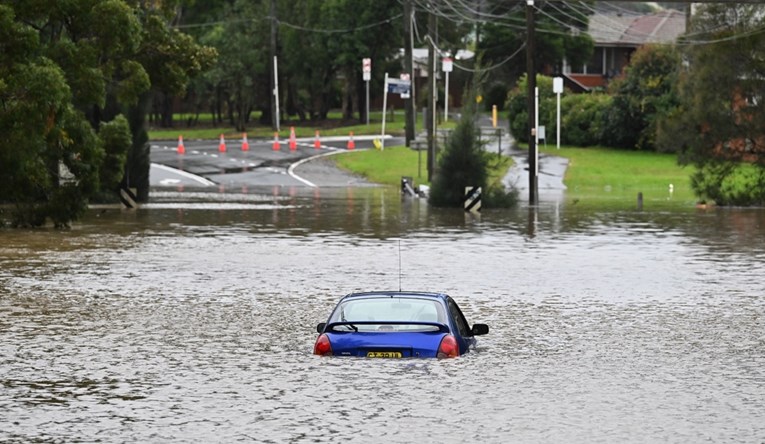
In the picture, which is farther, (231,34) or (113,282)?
(231,34)

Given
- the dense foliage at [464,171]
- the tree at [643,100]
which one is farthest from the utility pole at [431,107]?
the tree at [643,100]

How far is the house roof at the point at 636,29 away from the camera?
11794 cm

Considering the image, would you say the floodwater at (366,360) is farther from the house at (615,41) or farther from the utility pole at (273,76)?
the house at (615,41)

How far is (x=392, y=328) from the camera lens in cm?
1795

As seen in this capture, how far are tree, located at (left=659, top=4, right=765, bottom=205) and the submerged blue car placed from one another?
4199 cm

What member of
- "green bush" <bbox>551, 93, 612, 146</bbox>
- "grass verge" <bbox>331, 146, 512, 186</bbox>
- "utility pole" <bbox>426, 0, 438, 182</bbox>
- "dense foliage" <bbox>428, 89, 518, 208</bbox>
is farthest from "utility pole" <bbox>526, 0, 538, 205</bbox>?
"green bush" <bbox>551, 93, 612, 146</bbox>

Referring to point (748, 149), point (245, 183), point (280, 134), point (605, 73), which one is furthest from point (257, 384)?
point (605, 73)

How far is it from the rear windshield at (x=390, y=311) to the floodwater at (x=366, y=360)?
55 centimetres

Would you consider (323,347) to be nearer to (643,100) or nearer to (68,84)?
(68,84)

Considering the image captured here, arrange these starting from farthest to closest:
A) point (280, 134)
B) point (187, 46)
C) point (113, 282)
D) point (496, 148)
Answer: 1. point (280, 134)
2. point (496, 148)
3. point (187, 46)
4. point (113, 282)

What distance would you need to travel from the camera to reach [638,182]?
236 ft

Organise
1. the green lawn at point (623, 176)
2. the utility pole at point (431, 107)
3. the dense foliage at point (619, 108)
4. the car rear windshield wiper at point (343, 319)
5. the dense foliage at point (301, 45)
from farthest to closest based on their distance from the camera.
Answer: the dense foliage at point (301, 45), the dense foliage at point (619, 108), the utility pole at point (431, 107), the green lawn at point (623, 176), the car rear windshield wiper at point (343, 319)

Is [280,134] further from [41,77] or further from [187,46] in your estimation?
[41,77]

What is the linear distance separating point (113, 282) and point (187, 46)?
65.4ft
